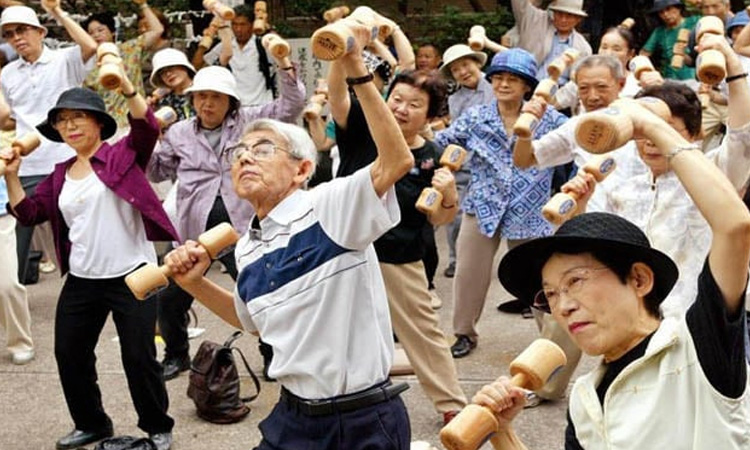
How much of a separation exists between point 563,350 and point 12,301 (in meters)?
3.62

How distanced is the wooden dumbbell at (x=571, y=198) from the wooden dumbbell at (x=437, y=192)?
0.94 m

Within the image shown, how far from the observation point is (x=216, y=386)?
550 centimetres

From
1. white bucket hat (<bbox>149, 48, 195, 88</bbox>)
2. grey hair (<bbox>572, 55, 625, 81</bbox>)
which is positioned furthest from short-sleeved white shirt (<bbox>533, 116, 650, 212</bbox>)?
white bucket hat (<bbox>149, 48, 195, 88</bbox>)

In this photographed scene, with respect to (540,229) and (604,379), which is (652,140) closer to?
(604,379)

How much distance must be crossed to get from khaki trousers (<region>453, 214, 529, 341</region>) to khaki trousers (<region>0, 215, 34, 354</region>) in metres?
2.87

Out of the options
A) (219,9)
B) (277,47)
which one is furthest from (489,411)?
(219,9)

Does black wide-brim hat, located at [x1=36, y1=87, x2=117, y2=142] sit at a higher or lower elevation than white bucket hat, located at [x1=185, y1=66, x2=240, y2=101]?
higher

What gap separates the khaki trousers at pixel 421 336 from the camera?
518 centimetres

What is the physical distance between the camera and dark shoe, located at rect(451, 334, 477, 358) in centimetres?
637

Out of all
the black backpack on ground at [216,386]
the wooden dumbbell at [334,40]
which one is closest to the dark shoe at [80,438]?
the black backpack on ground at [216,386]

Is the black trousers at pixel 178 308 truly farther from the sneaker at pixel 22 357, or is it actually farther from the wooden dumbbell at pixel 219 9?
the wooden dumbbell at pixel 219 9

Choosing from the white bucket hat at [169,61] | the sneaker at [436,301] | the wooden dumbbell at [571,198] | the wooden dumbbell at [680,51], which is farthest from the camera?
the wooden dumbbell at [680,51]

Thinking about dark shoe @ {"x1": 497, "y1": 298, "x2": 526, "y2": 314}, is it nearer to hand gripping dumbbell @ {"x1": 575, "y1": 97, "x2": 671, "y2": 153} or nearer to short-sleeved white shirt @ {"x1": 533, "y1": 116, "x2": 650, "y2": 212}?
short-sleeved white shirt @ {"x1": 533, "y1": 116, "x2": 650, "y2": 212}

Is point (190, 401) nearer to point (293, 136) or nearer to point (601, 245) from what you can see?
point (293, 136)
